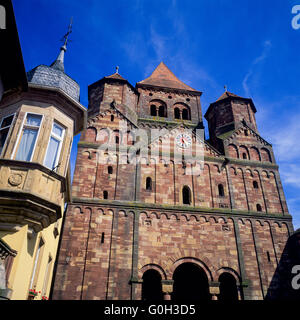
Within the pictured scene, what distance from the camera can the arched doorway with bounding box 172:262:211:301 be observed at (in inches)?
608

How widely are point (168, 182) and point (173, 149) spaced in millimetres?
2573

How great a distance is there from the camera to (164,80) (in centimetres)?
2869

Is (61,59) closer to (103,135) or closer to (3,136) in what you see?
(3,136)

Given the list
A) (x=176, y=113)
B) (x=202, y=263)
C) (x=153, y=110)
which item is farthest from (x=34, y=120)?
(x=176, y=113)

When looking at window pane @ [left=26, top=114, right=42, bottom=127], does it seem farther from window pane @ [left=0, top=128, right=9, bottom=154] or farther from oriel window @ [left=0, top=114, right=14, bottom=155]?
window pane @ [left=0, top=128, right=9, bottom=154]

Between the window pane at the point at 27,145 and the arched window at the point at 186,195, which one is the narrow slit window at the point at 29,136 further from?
the arched window at the point at 186,195

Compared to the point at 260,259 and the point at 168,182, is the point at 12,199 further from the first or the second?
the point at 260,259

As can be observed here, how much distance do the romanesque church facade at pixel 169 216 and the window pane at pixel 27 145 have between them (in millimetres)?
7851

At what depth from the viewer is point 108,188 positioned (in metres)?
15.8

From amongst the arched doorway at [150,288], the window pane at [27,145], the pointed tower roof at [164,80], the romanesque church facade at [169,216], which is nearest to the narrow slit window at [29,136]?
the window pane at [27,145]

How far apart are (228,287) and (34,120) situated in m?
13.7

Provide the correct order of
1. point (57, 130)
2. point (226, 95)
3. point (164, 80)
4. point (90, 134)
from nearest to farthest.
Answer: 1. point (57, 130)
2. point (90, 134)
3. point (226, 95)
4. point (164, 80)

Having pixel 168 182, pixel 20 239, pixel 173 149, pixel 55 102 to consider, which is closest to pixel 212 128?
pixel 173 149

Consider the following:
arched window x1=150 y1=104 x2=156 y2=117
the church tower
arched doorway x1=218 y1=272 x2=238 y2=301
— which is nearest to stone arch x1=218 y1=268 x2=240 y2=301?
arched doorway x1=218 y1=272 x2=238 y2=301
